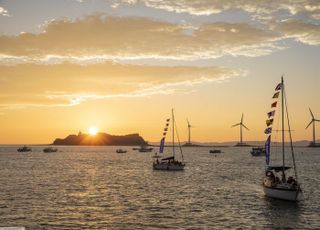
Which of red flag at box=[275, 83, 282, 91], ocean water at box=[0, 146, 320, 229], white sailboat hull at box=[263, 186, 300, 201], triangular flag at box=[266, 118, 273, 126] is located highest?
red flag at box=[275, 83, 282, 91]

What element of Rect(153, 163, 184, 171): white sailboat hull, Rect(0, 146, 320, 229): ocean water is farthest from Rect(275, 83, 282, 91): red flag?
Rect(153, 163, 184, 171): white sailboat hull

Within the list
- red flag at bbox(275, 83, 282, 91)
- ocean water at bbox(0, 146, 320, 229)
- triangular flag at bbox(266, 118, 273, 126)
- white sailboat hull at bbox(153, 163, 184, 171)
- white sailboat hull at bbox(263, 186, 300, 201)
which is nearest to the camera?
ocean water at bbox(0, 146, 320, 229)

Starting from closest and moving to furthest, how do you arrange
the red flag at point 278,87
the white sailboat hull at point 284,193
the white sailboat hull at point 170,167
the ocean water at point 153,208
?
the ocean water at point 153,208, the white sailboat hull at point 284,193, the red flag at point 278,87, the white sailboat hull at point 170,167

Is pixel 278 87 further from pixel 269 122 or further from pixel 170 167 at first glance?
pixel 170 167

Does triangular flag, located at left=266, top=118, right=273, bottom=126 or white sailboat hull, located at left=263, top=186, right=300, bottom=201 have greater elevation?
triangular flag, located at left=266, top=118, right=273, bottom=126

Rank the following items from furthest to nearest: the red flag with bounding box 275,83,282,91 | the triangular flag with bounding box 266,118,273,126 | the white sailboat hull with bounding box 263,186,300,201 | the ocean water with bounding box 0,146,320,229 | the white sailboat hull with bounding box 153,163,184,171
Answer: the white sailboat hull with bounding box 153,163,184,171, the triangular flag with bounding box 266,118,273,126, the red flag with bounding box 275,83,282,91, the white sailboat hull with bounding box 263,186,300,201, the ocean water with bounding box 0,146,320,229

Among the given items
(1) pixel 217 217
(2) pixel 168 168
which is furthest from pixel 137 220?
(2) pixel 168 168

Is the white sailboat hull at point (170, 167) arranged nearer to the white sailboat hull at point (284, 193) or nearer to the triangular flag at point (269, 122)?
the white sailboat hull at point (284, 193)

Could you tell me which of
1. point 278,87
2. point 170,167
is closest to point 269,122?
point 278,87

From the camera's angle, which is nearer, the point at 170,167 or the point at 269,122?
the point at 269,122

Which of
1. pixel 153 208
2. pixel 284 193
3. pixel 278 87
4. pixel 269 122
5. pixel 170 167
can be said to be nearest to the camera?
pixel 153 208

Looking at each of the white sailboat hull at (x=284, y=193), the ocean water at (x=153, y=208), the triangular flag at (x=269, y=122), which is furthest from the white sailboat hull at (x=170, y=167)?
the triangular flag at (x=269, y=122)

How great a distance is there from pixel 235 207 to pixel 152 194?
17428 mm

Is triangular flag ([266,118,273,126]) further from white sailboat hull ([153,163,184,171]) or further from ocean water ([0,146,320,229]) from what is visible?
white sailboat hull ([153,163,184,171])
